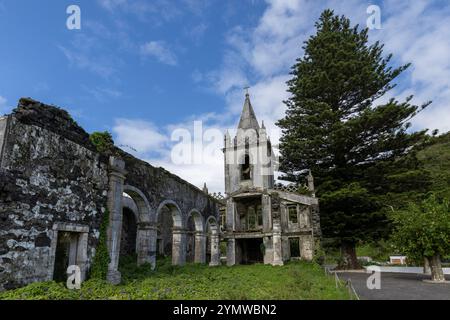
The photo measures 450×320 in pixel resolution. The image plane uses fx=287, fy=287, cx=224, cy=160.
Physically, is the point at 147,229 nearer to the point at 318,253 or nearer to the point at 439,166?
the point at 318,253

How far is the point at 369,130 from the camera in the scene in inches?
770

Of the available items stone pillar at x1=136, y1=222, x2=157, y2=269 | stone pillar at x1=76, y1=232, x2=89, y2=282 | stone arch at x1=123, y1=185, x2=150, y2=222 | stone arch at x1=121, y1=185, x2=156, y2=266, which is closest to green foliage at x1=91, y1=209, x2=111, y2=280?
stone pillar at x1=76, y1=232, x2=89, y2=282

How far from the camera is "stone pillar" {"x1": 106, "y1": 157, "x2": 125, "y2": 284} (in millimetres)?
9219

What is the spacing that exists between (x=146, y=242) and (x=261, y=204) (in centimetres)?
1490

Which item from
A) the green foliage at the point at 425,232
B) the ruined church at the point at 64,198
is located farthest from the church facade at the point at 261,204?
the green foliage at the point at 425,232

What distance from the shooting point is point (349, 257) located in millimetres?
19547

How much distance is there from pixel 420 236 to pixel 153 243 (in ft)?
38.9

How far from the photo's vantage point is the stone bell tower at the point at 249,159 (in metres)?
25.3

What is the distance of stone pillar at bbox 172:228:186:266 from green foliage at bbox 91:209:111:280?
706 cm

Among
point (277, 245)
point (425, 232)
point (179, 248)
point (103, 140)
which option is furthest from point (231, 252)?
point (103, 140)
